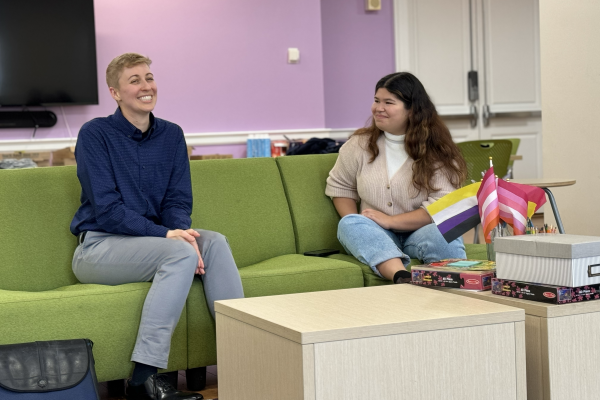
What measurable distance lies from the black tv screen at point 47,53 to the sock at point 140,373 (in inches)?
→ 143

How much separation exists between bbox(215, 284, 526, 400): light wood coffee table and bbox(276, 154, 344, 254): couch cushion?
141cm

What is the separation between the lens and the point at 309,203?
3324mm

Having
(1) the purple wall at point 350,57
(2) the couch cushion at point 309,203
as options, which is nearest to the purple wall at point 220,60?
(1) the purple wall at point 350,57

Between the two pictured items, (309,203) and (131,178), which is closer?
(131,178)

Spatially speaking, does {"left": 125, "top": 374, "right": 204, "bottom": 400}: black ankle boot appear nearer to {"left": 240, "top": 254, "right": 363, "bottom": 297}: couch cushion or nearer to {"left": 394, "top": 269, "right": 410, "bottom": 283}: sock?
{"left": 240, "top": 254, "right": 363, "bottom": 297}: couch cushion

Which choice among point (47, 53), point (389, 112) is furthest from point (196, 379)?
point (47, 53)

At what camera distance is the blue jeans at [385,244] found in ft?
9.35

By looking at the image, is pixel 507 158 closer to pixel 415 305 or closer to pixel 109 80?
pixel 109 80

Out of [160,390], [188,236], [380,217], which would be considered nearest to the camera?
[160,390]

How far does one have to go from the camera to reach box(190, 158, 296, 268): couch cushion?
3145 millimetres

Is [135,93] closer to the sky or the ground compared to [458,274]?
closer to the sky

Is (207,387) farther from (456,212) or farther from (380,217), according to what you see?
(456,212)

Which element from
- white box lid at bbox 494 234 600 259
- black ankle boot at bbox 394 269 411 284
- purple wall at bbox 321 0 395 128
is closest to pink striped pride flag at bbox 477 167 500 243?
white box lid at bbox 494 234 600 259

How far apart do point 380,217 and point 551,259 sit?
1.31 m
